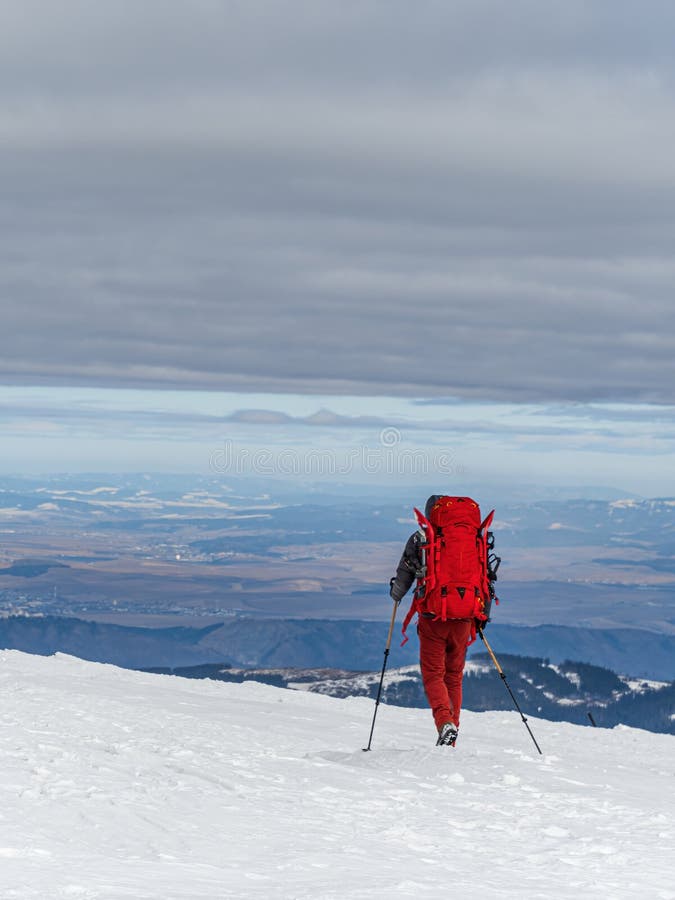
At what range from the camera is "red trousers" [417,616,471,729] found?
50.2 feet

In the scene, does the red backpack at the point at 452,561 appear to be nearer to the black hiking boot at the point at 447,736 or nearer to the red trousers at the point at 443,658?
the red trousers at the point at 443,658

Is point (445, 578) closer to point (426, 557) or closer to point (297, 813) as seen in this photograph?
point (426, 557)

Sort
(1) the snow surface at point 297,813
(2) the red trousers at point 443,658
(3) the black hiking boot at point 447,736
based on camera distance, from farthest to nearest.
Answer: (2) the red trousers at point 443,658 < (3) the black hiking boot at point 447,736 < (1) the snow surface at point 297,813

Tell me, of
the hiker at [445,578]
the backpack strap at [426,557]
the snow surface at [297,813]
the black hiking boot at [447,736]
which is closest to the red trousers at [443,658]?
the hiker at [445,578]

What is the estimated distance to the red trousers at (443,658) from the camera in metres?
15.3

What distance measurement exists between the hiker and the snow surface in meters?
1.20

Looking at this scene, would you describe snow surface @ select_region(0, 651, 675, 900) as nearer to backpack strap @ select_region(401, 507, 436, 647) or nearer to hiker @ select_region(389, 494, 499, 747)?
hiker @ select_region(389, 494, 499, 747)

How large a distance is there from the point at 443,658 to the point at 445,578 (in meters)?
1.36

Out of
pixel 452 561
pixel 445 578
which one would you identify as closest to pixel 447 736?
pixel 445 578

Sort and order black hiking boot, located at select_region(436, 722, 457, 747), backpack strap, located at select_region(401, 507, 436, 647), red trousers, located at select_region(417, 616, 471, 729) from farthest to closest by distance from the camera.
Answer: red trousers, located at select_region(417, 616, 471, 729)
backpack strap, located at select_region(401, 507, 436, 647)
black hiking boot, located at select_region(436, 722, 457, 747)

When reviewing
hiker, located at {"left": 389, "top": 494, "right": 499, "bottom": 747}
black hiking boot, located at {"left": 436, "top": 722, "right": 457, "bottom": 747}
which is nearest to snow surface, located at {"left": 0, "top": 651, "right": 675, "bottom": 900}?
black hiking boot, located at {"left": 436, "top": 722, "right": 457, "bottom": 747}

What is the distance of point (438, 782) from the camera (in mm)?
12109

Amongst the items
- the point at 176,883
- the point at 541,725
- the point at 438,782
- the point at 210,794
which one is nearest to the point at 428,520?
the point at 438,782

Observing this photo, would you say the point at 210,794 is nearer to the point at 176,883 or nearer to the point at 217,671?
the point at 176,883
